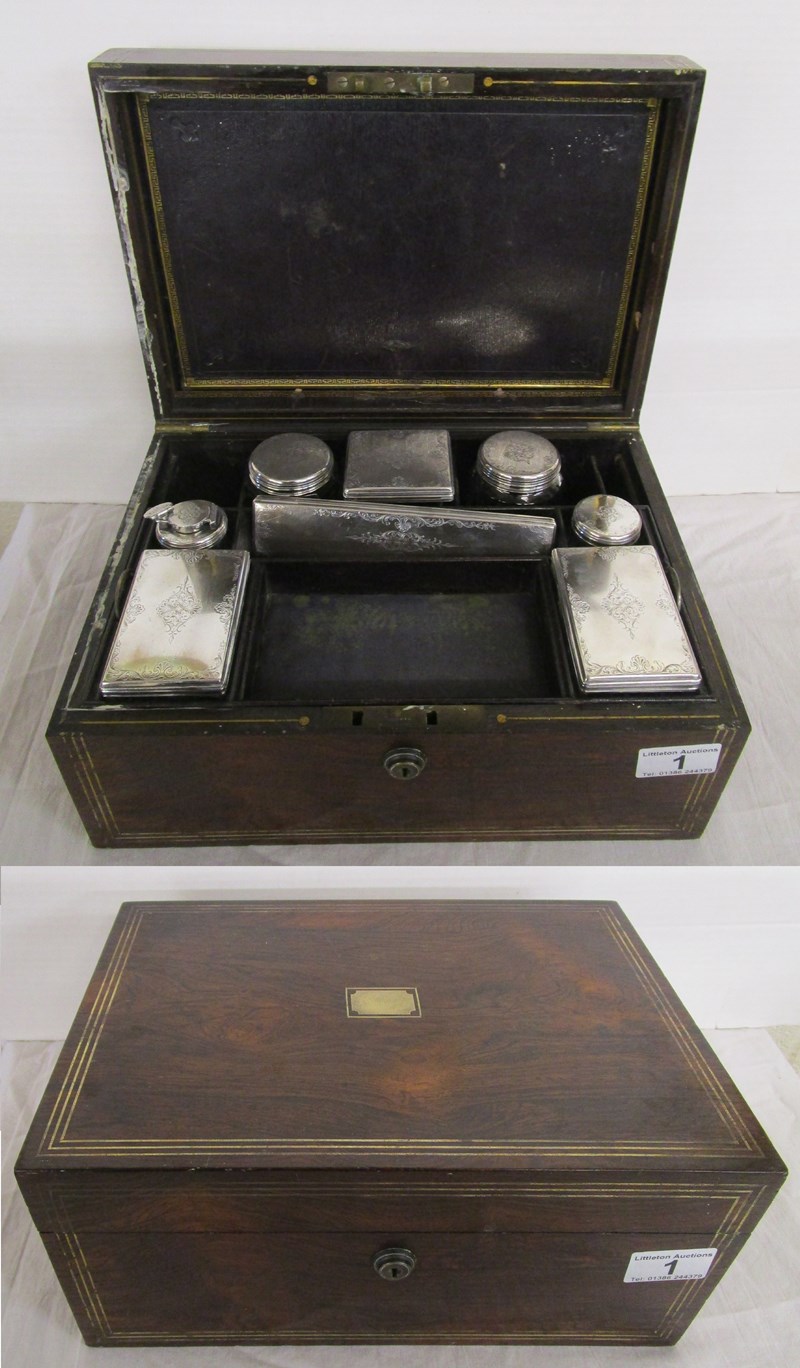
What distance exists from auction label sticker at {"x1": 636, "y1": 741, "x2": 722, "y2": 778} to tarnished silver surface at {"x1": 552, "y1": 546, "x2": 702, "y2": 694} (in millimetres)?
71

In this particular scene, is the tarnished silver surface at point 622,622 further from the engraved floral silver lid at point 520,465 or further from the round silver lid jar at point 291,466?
the round silver lid jar at point 291,466

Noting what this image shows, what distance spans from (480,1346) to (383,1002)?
416 millimetres

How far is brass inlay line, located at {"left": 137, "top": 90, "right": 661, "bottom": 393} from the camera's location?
129cm

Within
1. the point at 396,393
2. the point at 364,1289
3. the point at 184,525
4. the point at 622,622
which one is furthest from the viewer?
the point at 396,393

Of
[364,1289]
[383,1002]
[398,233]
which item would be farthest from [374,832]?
[398,233]

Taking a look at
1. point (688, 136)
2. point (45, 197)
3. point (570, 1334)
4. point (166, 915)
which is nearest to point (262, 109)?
point (45, 197)

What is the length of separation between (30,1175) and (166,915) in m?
0.40

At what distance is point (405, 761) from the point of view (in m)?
1.20

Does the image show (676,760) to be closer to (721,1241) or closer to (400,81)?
(721,1241)

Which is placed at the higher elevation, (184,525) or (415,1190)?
(184,525)

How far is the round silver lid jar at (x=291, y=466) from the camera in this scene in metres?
1.46

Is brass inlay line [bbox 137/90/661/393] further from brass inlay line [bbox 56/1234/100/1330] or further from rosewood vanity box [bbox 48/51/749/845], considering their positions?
brass inlay line [bbox 56/1234/100/1330]

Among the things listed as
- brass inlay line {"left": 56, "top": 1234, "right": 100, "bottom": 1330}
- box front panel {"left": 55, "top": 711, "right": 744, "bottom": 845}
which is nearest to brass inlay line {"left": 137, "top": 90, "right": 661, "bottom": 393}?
box front panel {"left": 55, "top": 711, "right": 744, "bottom": 845}

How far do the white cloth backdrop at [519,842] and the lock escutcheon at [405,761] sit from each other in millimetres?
170
